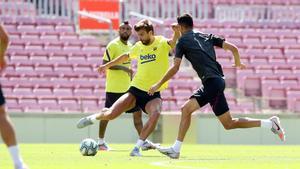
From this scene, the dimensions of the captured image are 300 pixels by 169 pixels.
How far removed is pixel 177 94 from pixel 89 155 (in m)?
14.3

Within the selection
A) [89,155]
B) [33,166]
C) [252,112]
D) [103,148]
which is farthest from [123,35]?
[252,112]

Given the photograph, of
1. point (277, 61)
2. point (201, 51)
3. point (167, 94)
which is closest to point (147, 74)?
point (201, 51)

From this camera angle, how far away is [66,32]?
32.7 meters

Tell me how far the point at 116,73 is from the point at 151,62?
3244 millimetres

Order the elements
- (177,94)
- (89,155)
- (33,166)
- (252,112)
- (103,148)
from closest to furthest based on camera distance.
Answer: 1. (33,166)
2. (89,155)
3. (103,148)
4. (252,112)
5. (177,94)

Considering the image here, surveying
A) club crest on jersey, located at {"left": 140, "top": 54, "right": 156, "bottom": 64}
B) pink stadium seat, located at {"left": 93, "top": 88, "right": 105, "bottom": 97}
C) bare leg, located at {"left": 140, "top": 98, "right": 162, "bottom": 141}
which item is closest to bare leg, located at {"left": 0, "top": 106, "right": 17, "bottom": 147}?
bare leg, located at {"left": 140, "top": 98, "right": 162, "bottom": 141}

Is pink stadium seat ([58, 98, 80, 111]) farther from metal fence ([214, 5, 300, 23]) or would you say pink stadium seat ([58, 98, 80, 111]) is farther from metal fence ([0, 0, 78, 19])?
metal fence ([214, 5, 300, 23])

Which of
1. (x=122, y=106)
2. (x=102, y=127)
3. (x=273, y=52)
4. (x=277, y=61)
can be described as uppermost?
(x=122, y=106)

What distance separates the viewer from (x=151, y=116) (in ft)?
49.3

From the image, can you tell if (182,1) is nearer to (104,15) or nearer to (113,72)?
(104,15)

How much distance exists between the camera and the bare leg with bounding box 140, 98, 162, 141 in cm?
1484

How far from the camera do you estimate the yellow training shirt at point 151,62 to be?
15.4 metres

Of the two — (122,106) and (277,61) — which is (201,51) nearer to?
(122,106)

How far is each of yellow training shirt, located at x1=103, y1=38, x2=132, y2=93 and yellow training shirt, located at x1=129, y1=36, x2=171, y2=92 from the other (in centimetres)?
280
